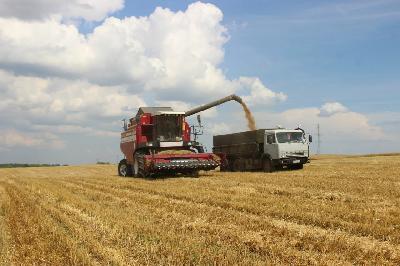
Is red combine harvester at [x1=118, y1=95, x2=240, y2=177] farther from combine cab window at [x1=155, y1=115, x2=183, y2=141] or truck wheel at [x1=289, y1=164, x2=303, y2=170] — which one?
truck wheel at [x1=289, y1=164, x2=303, y2=170]

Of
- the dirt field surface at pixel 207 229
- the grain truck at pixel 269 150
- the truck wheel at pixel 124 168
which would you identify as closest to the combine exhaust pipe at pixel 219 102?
the grain truck at pixel 269 150

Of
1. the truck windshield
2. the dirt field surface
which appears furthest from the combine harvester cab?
the dirt field surface

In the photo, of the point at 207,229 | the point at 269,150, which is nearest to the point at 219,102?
the point at 269,150

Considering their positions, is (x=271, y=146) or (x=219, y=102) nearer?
(x=271, y=146)

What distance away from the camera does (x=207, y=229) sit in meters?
8.27

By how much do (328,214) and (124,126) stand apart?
18.5 meters

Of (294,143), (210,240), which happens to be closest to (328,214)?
(210,240)

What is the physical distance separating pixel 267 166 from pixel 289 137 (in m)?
2.04

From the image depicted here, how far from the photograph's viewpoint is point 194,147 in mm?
24172

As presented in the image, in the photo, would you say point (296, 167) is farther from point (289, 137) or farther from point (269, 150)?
point (269, 150)

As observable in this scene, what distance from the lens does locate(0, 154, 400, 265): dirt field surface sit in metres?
6.41

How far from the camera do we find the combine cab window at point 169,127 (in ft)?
78.4

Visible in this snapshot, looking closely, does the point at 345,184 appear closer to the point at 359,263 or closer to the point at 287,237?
the point at 287,237

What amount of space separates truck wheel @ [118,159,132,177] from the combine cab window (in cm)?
346
